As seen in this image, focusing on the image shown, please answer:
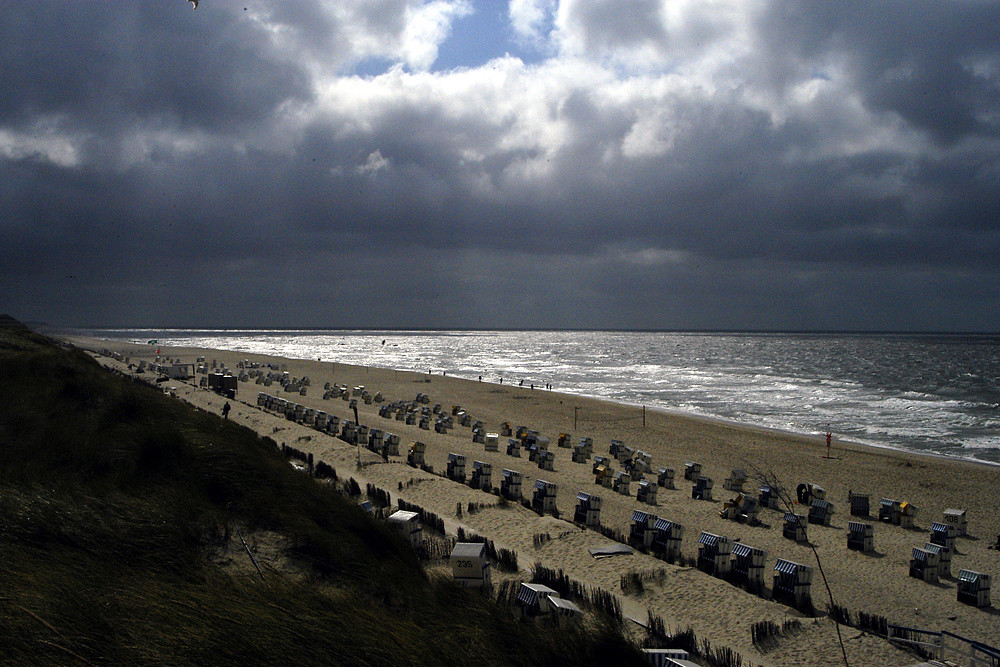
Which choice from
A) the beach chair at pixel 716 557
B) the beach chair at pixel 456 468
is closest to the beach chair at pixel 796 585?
the beach chair at pixel 716 557

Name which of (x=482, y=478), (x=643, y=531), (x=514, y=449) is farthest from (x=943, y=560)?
(x=514, y=449)

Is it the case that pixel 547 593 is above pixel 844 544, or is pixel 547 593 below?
above

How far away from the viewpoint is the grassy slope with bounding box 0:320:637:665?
5.19 meters

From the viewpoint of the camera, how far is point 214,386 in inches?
1689

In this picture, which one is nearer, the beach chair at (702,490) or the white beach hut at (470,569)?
the white beach hut at (470,569)

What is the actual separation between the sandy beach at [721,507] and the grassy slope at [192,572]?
4.59m

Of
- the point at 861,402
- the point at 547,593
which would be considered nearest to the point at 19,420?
the point at 547,593

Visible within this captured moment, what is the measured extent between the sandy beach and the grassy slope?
181 inches

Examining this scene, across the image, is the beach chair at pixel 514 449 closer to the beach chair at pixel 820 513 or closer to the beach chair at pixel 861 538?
the beach chair at pixel 820 513

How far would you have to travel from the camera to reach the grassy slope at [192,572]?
519cm

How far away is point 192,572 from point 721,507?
15.7m

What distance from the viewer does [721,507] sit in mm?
19234

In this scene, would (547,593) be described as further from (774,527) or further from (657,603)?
(774,527)

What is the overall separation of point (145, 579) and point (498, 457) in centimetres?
1995
